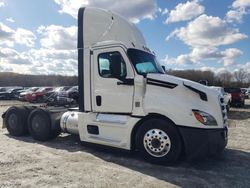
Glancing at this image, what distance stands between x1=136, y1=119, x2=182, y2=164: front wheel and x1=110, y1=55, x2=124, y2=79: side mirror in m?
1.30

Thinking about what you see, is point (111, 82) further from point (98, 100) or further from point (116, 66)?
point (98, 100)

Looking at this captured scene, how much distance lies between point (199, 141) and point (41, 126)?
4.92 metres

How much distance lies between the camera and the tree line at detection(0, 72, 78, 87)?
68062mm

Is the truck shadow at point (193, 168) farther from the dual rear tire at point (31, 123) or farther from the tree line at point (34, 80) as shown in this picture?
the tree line at point (34, 80)

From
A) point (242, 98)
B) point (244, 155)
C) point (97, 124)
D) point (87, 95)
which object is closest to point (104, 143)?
point (97, 124)

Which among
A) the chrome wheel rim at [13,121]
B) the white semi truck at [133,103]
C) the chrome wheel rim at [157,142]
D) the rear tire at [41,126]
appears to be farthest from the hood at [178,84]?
the chrome wheel rim at [13,121]

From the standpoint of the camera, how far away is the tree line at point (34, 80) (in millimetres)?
68062

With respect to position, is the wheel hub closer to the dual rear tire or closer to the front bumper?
the front bumper

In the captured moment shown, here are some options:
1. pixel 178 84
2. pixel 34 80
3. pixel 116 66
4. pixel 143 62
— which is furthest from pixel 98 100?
pixel 34 80

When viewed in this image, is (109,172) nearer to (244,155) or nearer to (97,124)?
(97,124)

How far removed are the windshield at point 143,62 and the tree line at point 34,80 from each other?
60.7m

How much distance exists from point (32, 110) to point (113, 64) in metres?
4.25

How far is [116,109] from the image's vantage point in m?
6.93

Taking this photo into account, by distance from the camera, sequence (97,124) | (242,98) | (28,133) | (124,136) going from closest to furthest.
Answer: (124,136)
(97,124)
(28,133)
(242,98)
